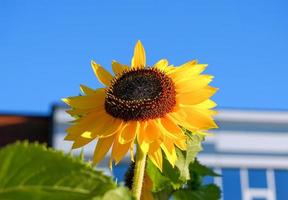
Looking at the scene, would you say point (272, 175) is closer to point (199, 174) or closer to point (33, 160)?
point (199, 174)

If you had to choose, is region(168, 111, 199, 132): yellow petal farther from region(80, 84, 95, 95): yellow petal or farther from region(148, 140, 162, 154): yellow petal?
region(80, 84, 95, 95): yellow petal

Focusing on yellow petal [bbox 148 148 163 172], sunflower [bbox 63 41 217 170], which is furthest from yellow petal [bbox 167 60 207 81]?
yellow petal [bbox 148 148 163 172]

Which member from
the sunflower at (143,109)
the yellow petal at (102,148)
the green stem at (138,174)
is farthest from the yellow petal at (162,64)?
the green stem at (138,174)

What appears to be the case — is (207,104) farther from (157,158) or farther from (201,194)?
→ (201,194)

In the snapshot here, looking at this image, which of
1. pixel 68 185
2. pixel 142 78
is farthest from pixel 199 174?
pixel 68 185

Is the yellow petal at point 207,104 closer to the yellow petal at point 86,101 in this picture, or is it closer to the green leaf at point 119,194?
the yellow petal at point 86,101
